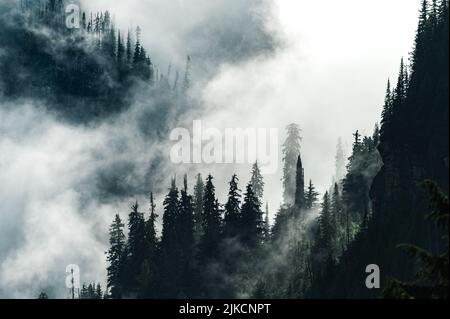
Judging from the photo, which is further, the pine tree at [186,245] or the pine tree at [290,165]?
the pine tree at [290,165]

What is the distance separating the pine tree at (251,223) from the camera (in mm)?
124062

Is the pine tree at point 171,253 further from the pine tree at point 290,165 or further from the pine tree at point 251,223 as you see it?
the pine tree at point 290,165

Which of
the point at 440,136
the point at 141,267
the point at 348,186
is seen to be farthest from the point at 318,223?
the point at 440,136

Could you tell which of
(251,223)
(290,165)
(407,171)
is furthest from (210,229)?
(407,171)

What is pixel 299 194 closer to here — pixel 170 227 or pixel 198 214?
pixel 198 214

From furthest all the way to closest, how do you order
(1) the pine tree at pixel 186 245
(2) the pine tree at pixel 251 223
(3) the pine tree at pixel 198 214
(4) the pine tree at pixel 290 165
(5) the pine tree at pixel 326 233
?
(4) the pine tree at pixel 290 165 → (3) the pine tree at pixel 198 214 → (2) the pine tree at pixel 251 223 → (1) the pine tree at pixel 186 245 → (5) the pine tree at pixel 326 233

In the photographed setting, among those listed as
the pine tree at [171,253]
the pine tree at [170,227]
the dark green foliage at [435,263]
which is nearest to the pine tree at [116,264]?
the pine tree at [171,253]

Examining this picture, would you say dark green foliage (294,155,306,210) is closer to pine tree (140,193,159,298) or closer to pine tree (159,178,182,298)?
pine tree (159,178,182,298)

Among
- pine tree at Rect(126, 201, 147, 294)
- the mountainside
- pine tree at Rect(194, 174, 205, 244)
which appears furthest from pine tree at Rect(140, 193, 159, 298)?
the mountainside

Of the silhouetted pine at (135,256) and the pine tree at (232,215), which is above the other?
the pine tree at (232,215)

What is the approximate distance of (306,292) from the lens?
324 feet
